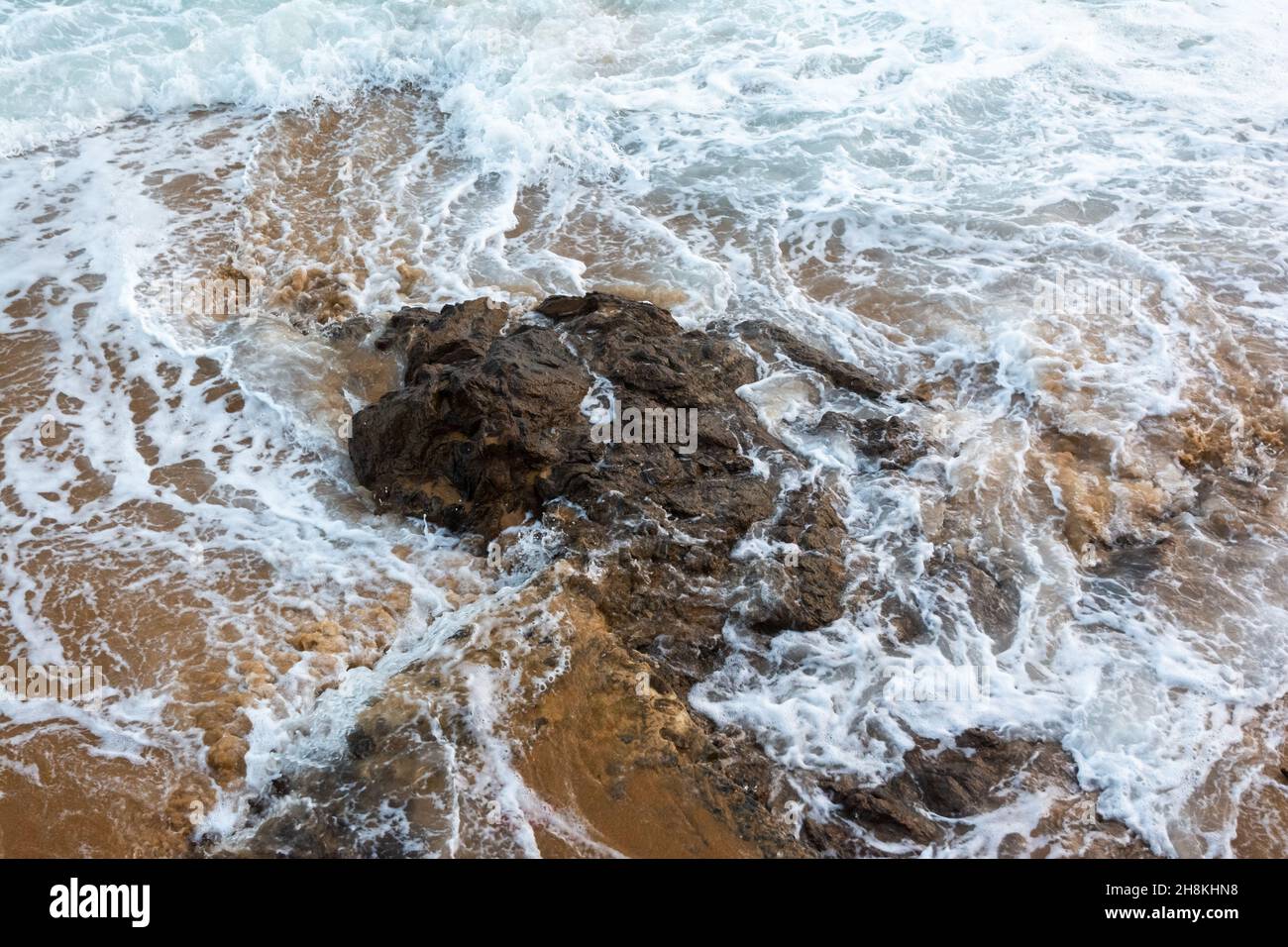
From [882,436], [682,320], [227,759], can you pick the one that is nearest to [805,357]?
[882,436]

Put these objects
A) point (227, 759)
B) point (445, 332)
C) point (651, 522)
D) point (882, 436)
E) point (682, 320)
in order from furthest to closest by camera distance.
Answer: point (682, 320) → point (445, 332) → point (882, 436) → point (651, 522) → point (227, 759)

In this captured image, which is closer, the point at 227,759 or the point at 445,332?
the point at 227,759

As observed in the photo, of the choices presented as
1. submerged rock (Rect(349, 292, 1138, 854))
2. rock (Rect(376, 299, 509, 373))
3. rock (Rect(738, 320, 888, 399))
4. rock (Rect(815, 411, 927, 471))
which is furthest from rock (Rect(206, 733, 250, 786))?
rock (Rect(738, 320, 888, 399))

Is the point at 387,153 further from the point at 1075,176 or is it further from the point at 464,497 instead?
the point at 1075,176

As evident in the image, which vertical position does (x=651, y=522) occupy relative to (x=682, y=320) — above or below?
below

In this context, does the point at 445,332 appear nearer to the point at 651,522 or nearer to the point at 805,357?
the point at 651,522

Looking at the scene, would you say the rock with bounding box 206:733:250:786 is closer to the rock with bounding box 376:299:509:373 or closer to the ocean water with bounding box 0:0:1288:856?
Answer: the ocean water with bounding box 0:0:1288:856

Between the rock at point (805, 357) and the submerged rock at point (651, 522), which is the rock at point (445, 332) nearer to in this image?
the submerged rock at point (651, 522)

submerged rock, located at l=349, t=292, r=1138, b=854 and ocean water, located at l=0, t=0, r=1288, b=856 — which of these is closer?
submerged rock, located at l=349, t=292, r=1138, b=854

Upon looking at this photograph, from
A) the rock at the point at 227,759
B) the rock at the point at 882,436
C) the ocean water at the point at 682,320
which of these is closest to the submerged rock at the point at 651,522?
the rock at the point at 882,436
